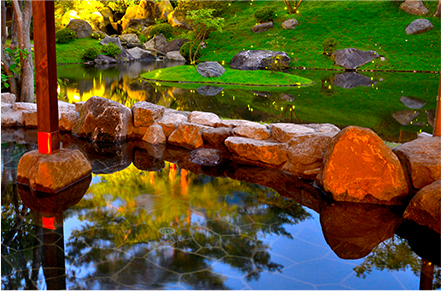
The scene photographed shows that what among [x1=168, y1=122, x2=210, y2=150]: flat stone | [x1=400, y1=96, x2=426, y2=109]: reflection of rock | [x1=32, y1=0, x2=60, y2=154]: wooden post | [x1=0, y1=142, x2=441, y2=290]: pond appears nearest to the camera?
[x1=0, y1=142, x2=441, y2=290]: pond

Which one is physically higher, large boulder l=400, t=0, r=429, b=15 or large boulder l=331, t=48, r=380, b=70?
large boulder l=400, t=0, r=429, b=15

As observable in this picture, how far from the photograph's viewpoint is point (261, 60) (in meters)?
23.6

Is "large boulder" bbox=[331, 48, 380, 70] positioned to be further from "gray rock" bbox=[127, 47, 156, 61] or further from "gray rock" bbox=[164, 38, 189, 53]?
"gray rock" bbox=[127, 47, 156, 61]

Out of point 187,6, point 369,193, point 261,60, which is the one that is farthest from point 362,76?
point 369,193

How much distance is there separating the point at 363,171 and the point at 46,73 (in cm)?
445

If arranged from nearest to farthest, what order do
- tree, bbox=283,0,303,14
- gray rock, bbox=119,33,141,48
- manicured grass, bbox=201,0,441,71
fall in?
manicured grass, bbox=201,0,441,71, gray rock, bbox=119,33,141,48, tree, bbox=283,0,303,14

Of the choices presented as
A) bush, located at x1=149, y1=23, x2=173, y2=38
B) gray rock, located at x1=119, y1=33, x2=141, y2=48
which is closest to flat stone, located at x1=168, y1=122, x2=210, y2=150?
gray rock, located at x1=119, y1=33, x2=141, y2=48

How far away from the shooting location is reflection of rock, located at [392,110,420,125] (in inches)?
430

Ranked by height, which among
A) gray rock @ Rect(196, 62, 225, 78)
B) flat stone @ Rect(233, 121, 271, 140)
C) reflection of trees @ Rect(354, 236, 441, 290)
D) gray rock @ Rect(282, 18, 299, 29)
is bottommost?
gray rock @ Rect(196, 62, 225, 78)

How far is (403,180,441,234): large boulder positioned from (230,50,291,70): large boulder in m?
18.7

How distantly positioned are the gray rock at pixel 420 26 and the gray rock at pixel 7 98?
28.3 m

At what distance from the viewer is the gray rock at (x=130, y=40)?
33.8m

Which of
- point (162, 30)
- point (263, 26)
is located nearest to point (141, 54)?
point (162, 30)

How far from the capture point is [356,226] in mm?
4715
